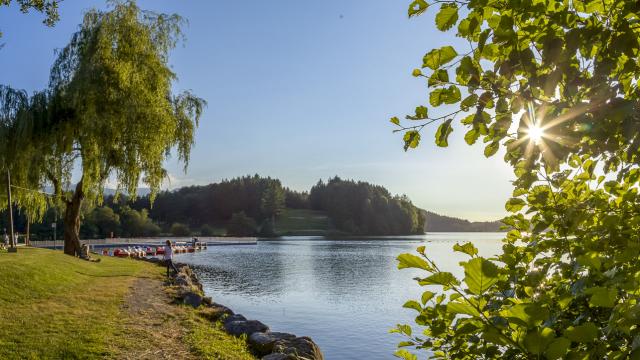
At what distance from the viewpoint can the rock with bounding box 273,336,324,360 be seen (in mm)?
9820

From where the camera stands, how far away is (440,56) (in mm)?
1854

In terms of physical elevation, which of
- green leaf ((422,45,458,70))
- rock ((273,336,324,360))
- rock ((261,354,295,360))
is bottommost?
rock ((273,336,324,360))

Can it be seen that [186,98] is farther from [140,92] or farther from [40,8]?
[40,8]

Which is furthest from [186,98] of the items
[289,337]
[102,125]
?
[289,337]

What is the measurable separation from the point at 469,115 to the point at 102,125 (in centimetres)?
2091

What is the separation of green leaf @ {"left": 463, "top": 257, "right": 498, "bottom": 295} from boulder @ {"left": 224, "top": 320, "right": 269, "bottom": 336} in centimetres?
1097

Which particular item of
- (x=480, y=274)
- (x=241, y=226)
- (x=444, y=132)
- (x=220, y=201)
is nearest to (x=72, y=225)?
(x=444, y=132)

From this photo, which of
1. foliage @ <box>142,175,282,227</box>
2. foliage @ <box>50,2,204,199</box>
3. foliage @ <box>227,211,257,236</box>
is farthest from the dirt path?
foliage @ <box>142,175,282,227</box>

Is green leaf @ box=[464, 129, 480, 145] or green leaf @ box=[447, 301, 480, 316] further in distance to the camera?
green leaf @ box=[464, 129, 480, 145]

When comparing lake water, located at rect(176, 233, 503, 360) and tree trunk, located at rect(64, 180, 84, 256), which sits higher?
tree trunk, located at rect(64, 180, 84, 256)

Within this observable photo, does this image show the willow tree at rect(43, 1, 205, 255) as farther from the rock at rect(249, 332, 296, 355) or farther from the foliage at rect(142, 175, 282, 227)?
the foliage at rect(142, 175, 282, 227)

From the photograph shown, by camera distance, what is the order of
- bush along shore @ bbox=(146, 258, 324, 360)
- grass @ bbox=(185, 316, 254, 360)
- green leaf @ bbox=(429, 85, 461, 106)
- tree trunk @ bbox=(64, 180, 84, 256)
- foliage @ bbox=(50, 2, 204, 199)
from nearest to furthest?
1. green leaf @ bbox=(429, 85, 461, 106)
2. grass @ bbox=(185, 316, 254, 360)
3. bush along shore @ bbox=(146, 258, 324, 360)
4. foliage @ bbox=(50, 2, 204, 199)
5. tree trunk @ bbox=(64, 180, 84, 256)

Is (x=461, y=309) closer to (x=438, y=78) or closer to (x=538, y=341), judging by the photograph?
(x=538, y=341)

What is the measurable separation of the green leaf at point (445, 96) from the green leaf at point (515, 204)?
3.72 ft
